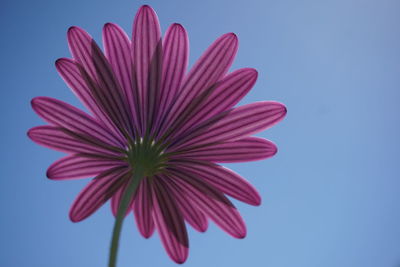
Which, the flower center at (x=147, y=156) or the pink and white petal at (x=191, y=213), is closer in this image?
the flower center at (x=147, y=156)

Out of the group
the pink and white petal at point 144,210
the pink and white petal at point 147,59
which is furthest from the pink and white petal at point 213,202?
the pink and white petal at point 147,59

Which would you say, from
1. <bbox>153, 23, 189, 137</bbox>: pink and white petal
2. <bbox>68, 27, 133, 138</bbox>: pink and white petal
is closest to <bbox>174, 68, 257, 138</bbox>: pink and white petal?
<bbox>153, 23, 189, 137</bbox>: pink and white petal

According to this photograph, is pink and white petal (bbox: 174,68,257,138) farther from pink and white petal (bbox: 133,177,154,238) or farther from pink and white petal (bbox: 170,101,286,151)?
pink and white petal (bbox: 133,177,154,238)

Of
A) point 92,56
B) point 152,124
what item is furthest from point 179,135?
point 92,56

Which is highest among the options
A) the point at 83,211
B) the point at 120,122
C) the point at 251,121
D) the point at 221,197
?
the point at 251,121

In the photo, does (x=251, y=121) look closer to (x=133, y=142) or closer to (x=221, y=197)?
(x=221, y=197)

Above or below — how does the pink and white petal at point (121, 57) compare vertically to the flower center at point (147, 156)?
above

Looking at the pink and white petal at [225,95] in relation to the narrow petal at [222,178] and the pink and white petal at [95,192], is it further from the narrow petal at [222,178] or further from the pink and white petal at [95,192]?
the pink and white petal at [95,192]
